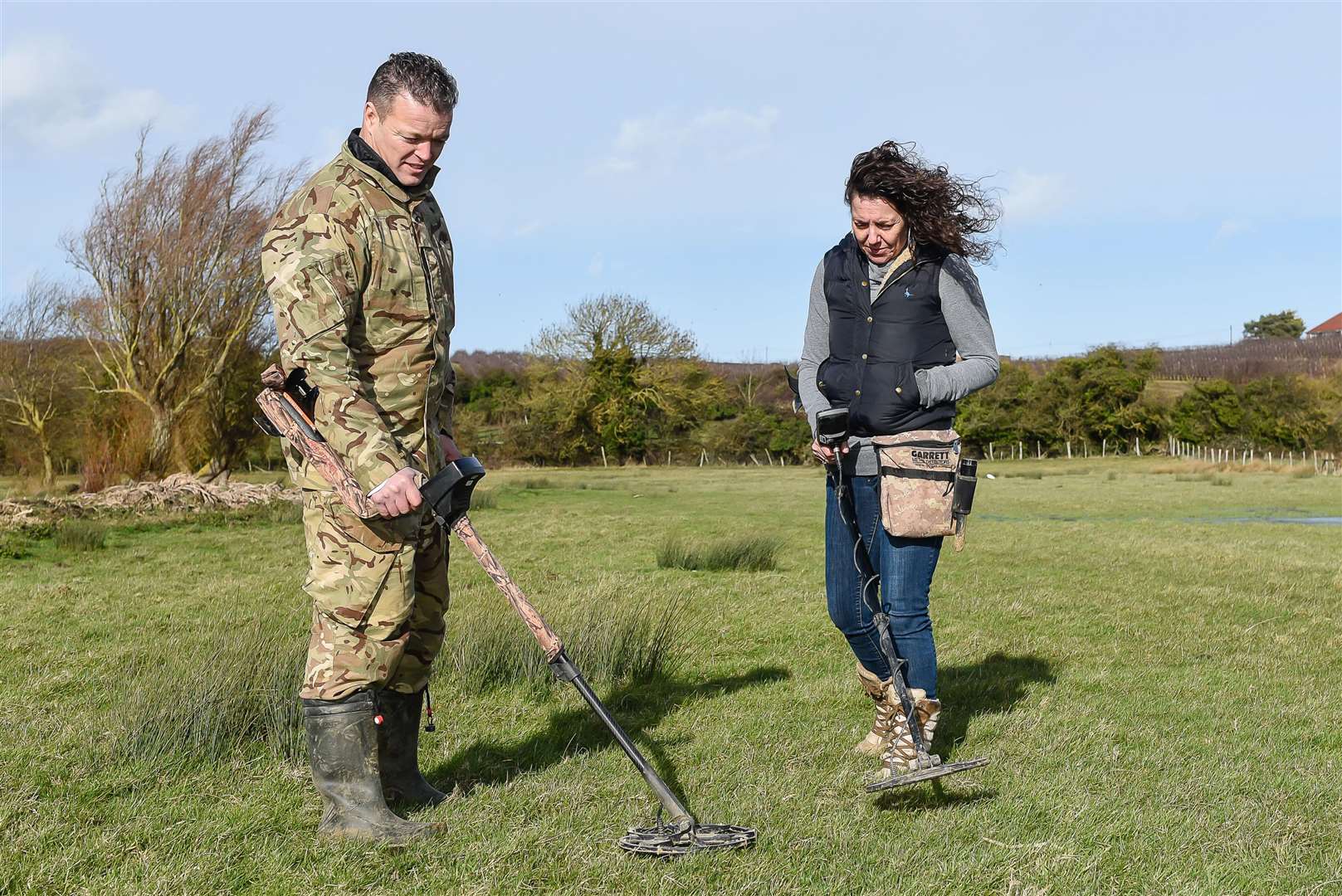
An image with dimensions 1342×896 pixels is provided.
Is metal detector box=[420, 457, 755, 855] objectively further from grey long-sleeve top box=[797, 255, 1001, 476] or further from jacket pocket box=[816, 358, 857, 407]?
jacket pocket box=[816, 358, 857, 407]

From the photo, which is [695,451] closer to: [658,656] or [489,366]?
[489,366]

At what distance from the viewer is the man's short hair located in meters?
3.37

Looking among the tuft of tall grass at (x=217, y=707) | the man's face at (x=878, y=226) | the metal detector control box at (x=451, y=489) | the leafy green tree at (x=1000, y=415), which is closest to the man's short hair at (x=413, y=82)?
the metal detector control box at (x=451, y=489)

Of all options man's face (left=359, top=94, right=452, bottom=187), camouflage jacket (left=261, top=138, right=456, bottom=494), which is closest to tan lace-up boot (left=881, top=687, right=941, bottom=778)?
camouflage jacket (left=261, top=138, right=456, bottom=494)

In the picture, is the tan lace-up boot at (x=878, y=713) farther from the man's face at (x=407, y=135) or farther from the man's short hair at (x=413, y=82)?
the man's short hair at (x=413, y=82)

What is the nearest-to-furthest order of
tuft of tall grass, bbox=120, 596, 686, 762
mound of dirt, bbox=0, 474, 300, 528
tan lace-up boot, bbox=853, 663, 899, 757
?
tuft of tall grass, bbox=120, 596, 686, 762 → tan lace-up boot, bbox=853, 663, 899, 757 → mound of dirt, bbox=0, 474, 300, 528

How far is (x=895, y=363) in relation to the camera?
4.25 meters

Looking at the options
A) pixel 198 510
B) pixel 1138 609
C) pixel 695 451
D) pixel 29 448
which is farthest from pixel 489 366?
pixel 1138 609

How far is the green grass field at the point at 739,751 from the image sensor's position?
10.8 ft

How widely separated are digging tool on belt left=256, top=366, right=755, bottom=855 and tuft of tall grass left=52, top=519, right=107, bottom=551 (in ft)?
32.7

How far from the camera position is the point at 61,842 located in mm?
3396

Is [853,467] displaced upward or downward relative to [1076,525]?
upward

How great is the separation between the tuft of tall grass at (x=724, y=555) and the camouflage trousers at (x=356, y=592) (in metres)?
7.64

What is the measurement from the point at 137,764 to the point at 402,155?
246 centimetres
